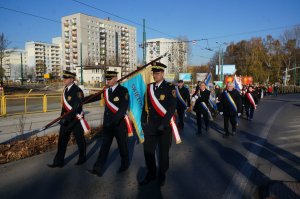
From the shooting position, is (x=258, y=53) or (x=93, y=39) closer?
(x=258, y=53)

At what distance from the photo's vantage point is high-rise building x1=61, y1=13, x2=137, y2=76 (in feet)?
335

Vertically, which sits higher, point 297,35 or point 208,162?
point 297,35

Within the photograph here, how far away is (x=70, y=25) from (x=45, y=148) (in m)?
A: 107

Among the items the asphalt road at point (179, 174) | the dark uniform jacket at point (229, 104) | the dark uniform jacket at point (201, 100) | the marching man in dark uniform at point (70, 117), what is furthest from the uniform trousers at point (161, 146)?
the dark uniform jacket at point (201, 100)

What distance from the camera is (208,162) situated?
6.15 meters

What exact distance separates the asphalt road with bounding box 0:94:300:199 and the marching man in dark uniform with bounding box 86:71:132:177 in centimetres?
27

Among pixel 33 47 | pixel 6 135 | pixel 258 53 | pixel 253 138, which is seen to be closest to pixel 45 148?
pixel 6 135

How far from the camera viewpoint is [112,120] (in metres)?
5.14

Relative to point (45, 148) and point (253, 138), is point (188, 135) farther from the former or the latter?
point (45, 148)

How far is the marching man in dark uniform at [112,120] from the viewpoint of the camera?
522 centimetres

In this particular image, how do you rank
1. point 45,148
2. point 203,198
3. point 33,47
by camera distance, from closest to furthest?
point 203,198 → point 45,148 → point 33,47

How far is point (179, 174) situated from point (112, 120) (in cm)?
158

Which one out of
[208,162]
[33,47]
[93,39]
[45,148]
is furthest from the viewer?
[33,47]

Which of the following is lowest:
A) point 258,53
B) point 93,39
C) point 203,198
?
point 203,198
